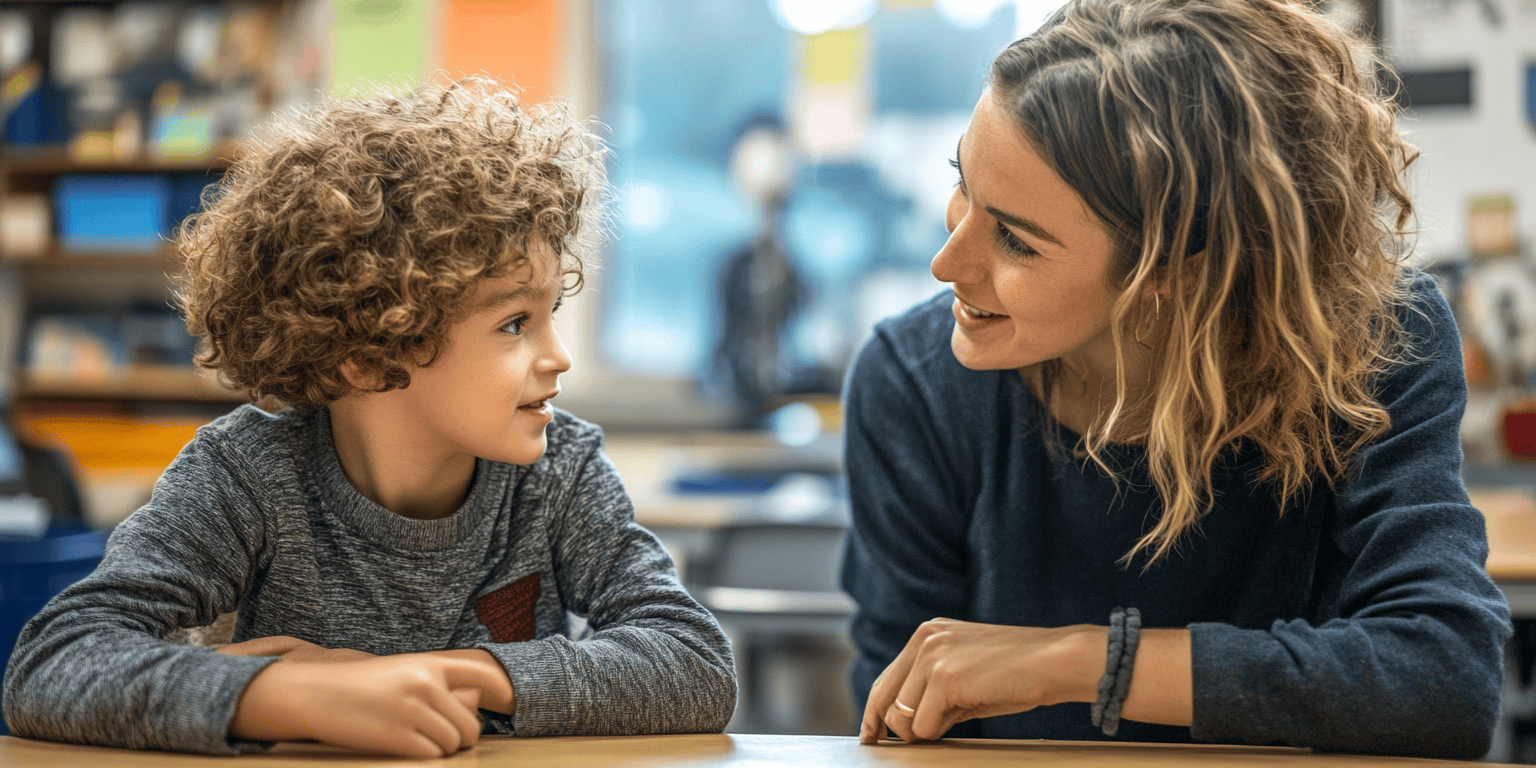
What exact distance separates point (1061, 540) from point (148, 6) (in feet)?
13.2

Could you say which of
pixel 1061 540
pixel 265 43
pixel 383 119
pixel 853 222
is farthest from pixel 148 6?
pixel 1061 540

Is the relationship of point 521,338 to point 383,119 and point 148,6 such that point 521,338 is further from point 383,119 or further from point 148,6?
point 148,6

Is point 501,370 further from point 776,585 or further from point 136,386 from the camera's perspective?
point 136,386

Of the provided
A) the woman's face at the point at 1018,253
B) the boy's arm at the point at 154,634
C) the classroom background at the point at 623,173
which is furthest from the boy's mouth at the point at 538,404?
the classroom background at the point at 623,173

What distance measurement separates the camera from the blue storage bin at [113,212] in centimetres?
382

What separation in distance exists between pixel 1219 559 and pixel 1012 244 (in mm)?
365

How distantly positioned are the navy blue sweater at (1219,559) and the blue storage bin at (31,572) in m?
1.01

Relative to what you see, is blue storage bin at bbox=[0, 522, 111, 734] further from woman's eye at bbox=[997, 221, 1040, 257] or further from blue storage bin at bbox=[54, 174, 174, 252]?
blue storage bin at bbox=[54, 174, 174, 252]

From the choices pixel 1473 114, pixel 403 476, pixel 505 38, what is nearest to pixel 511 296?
pixel 403 476

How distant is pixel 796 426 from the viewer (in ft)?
11.6

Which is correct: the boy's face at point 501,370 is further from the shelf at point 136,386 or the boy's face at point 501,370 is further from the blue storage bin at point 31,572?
the shelf at point 136,386

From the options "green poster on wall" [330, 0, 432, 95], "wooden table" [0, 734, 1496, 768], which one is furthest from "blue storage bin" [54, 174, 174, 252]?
"wooden table" [0, 734, 1496, 768]

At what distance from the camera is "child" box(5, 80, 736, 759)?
29.9 inches

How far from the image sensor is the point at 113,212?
386cm
